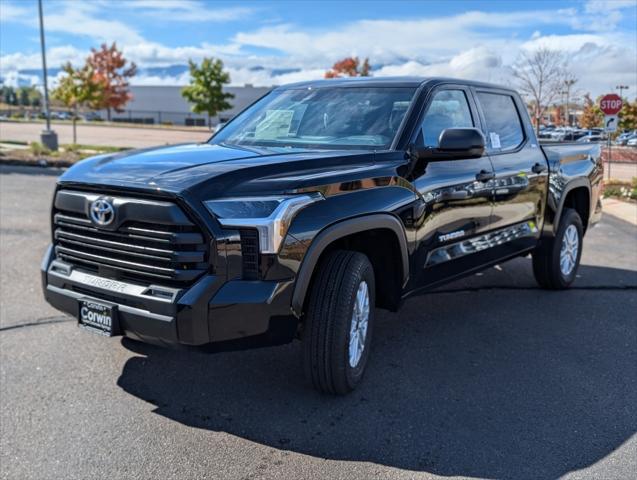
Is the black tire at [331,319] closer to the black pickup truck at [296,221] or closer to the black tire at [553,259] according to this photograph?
the black pickup truck at [296,221]

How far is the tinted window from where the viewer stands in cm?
438

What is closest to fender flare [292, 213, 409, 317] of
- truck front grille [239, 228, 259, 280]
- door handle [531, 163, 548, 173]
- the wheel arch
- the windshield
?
truck front grille [239, 228, 259, 280]

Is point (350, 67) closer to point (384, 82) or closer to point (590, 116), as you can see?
point (590, 116)

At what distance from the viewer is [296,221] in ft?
10.6

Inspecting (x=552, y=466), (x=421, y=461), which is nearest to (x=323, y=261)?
(x=421, y=461)

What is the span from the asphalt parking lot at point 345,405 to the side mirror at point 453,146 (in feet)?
4.54

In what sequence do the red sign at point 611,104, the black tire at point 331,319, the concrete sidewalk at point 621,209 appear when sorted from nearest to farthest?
the black tire at point 331,319 < the concrete sidewalk at point 621,209 < the red sign at point 611,104

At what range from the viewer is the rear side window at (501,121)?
5.12m

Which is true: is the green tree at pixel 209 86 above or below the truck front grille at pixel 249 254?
above

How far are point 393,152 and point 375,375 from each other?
1.42 meters

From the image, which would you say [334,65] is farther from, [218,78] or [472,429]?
[472,429]

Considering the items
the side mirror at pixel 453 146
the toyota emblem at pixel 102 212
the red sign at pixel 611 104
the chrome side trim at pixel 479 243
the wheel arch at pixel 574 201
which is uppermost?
the red sign at pixel 611 104

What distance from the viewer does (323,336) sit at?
348 centimetres

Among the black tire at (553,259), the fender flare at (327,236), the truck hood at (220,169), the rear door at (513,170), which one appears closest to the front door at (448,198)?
the rear door at (513,170)
